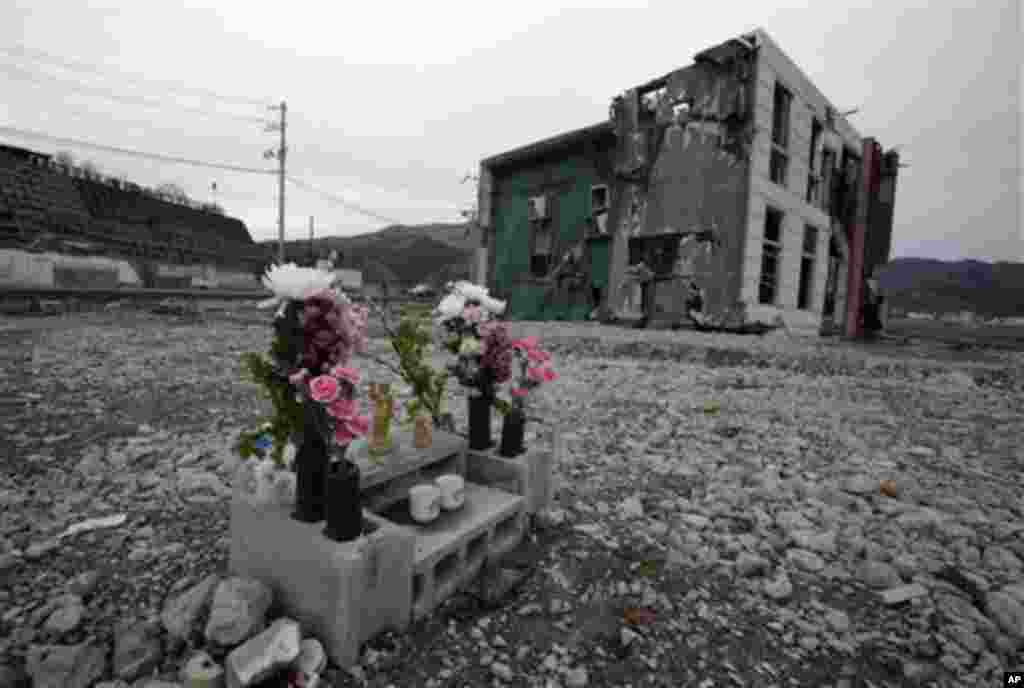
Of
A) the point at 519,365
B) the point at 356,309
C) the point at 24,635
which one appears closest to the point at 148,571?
the point at 24,635

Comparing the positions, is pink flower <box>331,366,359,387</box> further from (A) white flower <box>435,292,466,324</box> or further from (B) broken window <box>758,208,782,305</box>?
(B) broken window <box>758,208,782,305</box>

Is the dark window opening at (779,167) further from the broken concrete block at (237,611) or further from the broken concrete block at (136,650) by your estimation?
the broken concrete block at (136,650)

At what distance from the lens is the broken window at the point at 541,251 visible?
16359 mm

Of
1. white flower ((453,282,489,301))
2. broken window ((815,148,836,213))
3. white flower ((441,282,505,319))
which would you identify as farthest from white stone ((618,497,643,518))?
broken window ((815,148,836,213))

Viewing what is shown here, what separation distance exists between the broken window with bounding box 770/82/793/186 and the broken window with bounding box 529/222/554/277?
23.6 feet

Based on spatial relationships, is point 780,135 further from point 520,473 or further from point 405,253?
point 405,253

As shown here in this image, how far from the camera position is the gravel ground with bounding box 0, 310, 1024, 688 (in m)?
1.55

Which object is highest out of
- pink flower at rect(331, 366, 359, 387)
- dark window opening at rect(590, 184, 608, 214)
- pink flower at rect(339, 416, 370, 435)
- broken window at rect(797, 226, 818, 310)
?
dark window opening at rect(590, 184, 608, 214)

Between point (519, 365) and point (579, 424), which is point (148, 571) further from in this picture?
point (579, 424)

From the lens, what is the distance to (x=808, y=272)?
13562mm

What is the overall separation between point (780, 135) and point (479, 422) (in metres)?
13.4

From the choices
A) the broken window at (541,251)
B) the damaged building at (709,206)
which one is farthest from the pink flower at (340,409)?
the broken window at (541,251)

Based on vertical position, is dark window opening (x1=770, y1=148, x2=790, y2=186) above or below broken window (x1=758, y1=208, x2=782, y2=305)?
above

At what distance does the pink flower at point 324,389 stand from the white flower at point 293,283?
328 millimetres
